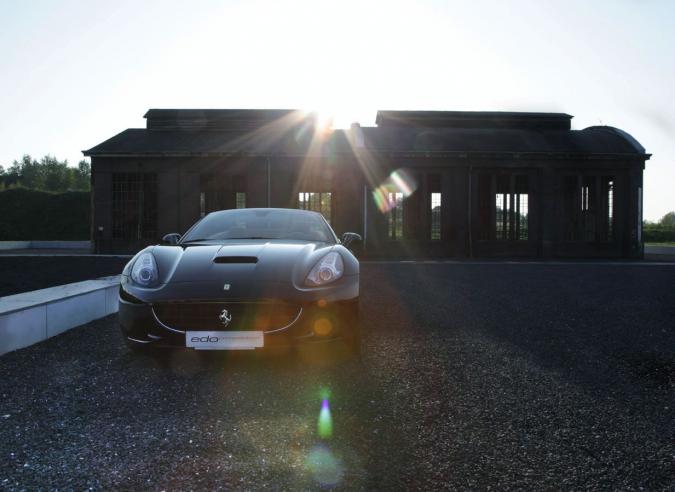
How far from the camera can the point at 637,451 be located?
217 centimetres

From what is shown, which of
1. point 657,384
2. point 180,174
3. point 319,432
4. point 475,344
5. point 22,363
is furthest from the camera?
point 180,174

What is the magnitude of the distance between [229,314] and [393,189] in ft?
54.2

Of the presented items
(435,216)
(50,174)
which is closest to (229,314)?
(435,216)

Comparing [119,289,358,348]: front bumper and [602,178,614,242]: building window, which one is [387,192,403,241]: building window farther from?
[119,289,358,348]: front bumper

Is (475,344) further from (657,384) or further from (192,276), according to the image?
(192,276)

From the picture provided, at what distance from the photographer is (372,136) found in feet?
67.7

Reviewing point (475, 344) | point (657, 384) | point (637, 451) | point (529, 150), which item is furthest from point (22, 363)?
point (529, 150)

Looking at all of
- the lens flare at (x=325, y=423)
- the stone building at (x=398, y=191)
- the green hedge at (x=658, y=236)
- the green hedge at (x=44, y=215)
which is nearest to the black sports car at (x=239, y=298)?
the lens flare at (x=325, y=423)

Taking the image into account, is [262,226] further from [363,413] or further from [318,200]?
[318,200]

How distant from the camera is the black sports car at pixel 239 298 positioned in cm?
317

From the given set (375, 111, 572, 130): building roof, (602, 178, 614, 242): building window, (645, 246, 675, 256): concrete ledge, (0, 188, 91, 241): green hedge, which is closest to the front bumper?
(602, 178, 614, 242): building window

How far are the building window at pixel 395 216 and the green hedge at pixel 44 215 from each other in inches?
1077

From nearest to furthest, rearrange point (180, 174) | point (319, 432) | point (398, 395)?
point (319, 432), point (398, 395), point (180, 174)

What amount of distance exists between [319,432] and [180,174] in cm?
1830
